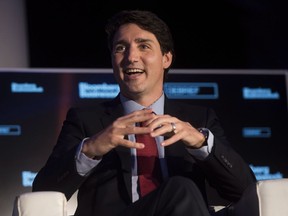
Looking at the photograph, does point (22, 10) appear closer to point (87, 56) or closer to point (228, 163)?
point (87, 56)

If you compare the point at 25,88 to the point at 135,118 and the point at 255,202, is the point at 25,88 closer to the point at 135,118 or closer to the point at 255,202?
the point at 135,118

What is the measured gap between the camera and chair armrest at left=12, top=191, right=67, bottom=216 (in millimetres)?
2240

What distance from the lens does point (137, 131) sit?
240 centimetres

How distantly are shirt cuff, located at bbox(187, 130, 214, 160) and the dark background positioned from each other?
2793mm

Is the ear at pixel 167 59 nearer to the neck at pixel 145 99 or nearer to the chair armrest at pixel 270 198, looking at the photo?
the neck at pixel 145 99

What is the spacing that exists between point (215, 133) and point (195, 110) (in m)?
0.14

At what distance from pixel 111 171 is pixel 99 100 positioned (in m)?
1.72

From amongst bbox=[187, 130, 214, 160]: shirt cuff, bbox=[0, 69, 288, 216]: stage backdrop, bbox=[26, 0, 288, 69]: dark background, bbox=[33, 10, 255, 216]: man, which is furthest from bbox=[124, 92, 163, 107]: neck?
bbox=[26, 0, 288, 69]: dark background

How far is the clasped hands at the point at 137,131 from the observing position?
2.40 meters

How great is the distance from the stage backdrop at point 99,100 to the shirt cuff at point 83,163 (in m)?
1.75

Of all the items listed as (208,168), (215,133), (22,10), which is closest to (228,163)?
(208,168)

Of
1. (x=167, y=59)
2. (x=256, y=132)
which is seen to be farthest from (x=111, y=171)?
(x=256, y=132)

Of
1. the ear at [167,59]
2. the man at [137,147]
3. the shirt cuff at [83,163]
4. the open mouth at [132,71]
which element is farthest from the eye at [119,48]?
the shirt cuff at [83,163]

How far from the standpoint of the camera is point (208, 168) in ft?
8.57
